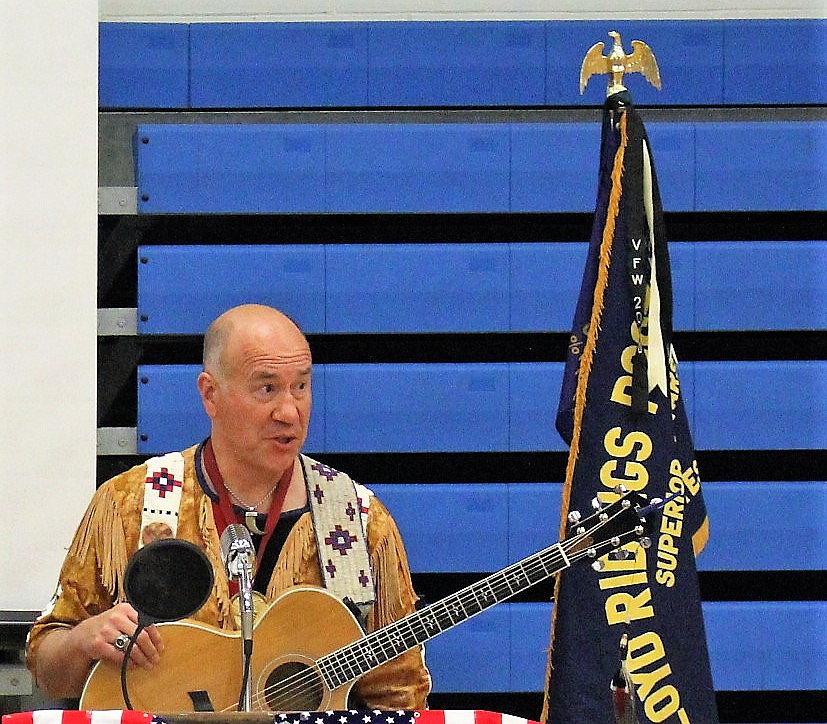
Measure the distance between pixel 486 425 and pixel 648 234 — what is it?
0.98m

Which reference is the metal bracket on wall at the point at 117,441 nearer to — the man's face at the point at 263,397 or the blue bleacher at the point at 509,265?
the blue bleacher at the point at 509,265

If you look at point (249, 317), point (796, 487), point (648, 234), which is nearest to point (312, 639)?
point (249, 317)

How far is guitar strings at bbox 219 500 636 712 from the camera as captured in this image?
2.13 metres

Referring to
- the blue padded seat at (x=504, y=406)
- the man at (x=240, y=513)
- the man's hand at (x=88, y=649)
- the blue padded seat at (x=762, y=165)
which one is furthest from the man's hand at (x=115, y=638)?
the blue padded seat at (x=762, y=165)

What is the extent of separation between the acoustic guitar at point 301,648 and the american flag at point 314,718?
811 mm

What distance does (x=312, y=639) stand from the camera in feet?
7.21

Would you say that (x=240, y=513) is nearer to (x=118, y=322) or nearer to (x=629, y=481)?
(x=629, y=481)

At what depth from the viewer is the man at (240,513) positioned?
2254 millimetres

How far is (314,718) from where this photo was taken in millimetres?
1286

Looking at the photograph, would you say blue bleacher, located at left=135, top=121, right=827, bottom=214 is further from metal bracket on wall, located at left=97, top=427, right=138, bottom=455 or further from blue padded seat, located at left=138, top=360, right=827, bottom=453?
metal bracket on wall, located at left=97, top=427, right=138, bottom=455

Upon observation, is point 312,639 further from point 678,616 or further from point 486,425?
point 486,425

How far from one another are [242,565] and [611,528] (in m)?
0.68

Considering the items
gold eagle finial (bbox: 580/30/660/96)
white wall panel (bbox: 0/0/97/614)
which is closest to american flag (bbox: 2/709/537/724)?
gold eagle finial (bbox: 580/30/660/96)

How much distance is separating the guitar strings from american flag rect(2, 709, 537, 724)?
82cm
